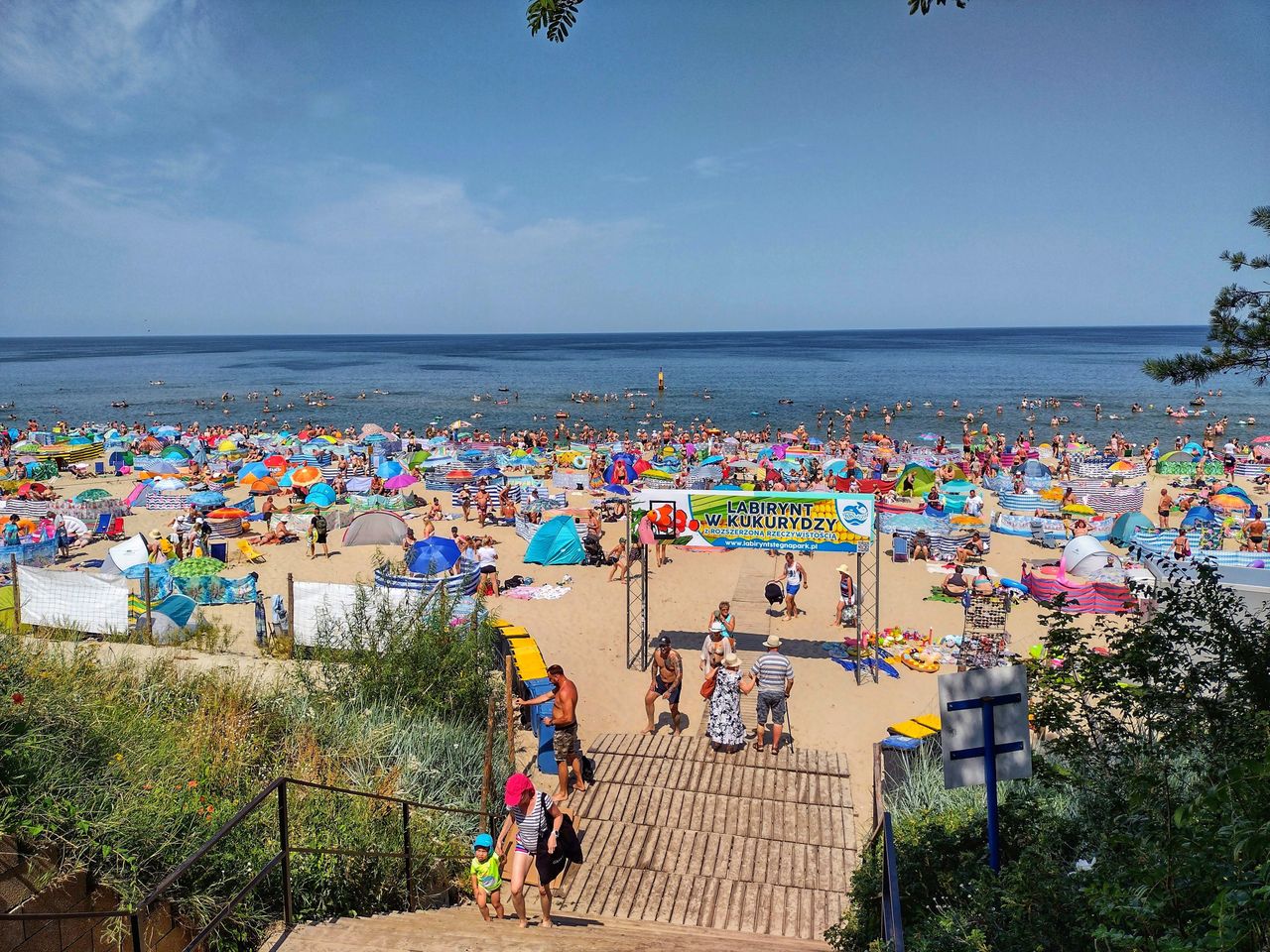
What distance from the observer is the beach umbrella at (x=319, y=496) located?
22.6 m

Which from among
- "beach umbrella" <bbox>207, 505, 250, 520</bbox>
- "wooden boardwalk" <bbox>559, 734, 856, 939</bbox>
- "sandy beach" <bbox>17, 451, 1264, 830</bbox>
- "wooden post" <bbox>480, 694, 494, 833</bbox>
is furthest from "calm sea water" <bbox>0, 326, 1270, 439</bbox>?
"wooden post" <bbox>480, 694, 494, 833</bbox>

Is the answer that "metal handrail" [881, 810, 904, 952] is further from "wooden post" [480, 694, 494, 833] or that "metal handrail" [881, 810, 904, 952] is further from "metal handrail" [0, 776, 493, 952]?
"wooden post" [480, 694, 494, 833]

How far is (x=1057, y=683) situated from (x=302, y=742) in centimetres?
582

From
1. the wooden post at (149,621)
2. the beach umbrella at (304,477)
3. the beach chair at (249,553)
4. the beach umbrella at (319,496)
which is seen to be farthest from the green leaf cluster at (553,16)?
the beach umbrella at (304,477)

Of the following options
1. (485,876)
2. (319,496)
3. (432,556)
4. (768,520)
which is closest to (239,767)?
(485,876)

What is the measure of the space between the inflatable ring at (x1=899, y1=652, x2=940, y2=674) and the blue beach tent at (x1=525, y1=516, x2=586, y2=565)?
25.3 feet

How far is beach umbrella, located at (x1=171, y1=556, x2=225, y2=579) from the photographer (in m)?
14.1

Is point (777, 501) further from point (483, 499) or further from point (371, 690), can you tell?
point (483, 499)

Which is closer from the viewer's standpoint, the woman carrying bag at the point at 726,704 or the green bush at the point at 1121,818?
the green bush at the point at 1121,818

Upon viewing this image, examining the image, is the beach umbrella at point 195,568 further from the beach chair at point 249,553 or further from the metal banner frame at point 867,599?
the metal banner frame at point 867,599

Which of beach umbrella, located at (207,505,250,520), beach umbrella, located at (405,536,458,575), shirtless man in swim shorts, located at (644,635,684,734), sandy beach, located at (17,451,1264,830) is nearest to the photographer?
shirtless man in swim shorts, located at (644,635,684,734)

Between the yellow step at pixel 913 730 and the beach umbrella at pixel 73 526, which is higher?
the beach umbrella at pixel 73 526

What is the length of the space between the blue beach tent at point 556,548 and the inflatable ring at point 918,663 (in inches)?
Result: 303

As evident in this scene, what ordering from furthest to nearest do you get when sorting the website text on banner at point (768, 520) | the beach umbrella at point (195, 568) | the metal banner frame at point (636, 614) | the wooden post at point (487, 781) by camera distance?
the beach umbrella at point (195, 568), the metal banner frame at point (636, 614), the website text on banner at point (768, 520), the wooden post at point (487, 781)
